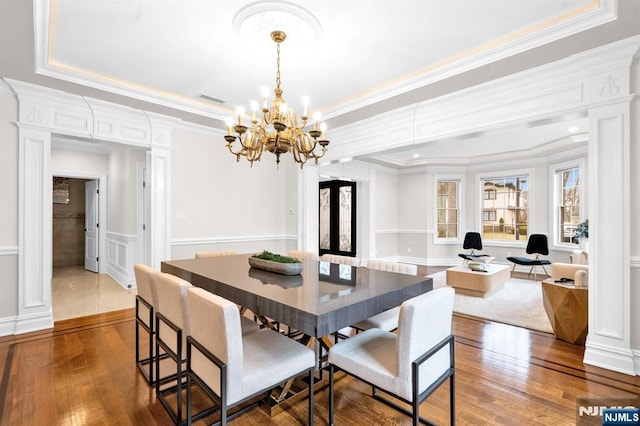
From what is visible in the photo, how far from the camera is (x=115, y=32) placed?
98.1 inches

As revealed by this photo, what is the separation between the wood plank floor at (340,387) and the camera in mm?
1917

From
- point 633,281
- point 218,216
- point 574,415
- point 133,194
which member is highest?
point 133,194

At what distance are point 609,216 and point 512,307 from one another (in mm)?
2026

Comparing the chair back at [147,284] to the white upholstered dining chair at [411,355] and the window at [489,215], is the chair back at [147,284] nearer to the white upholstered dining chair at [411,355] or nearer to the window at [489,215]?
the white upholstered dining chair at [411,355]

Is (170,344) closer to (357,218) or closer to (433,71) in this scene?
(433,71)

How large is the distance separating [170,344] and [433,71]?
3.12 metres

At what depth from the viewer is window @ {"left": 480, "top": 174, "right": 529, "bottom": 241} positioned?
7.00m

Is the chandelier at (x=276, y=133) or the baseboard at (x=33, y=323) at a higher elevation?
the chandelier at (x=276, y=133)

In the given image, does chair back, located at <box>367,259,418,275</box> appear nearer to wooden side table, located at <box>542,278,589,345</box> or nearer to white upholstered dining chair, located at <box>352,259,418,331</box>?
white upholstered dining chair, located at <box>352,259,418,331</box>

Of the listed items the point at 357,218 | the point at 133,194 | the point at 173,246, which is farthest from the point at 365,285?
the point at 357,218

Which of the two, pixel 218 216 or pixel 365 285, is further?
pixel 218 216

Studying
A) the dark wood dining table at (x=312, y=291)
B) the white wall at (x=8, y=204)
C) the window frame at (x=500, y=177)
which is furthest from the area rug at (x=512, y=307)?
the white wall at (x=8, y=204)

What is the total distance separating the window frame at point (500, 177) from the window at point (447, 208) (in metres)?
0.48

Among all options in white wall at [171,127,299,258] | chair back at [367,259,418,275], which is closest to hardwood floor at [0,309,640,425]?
chair back at [367,259,418,275]
